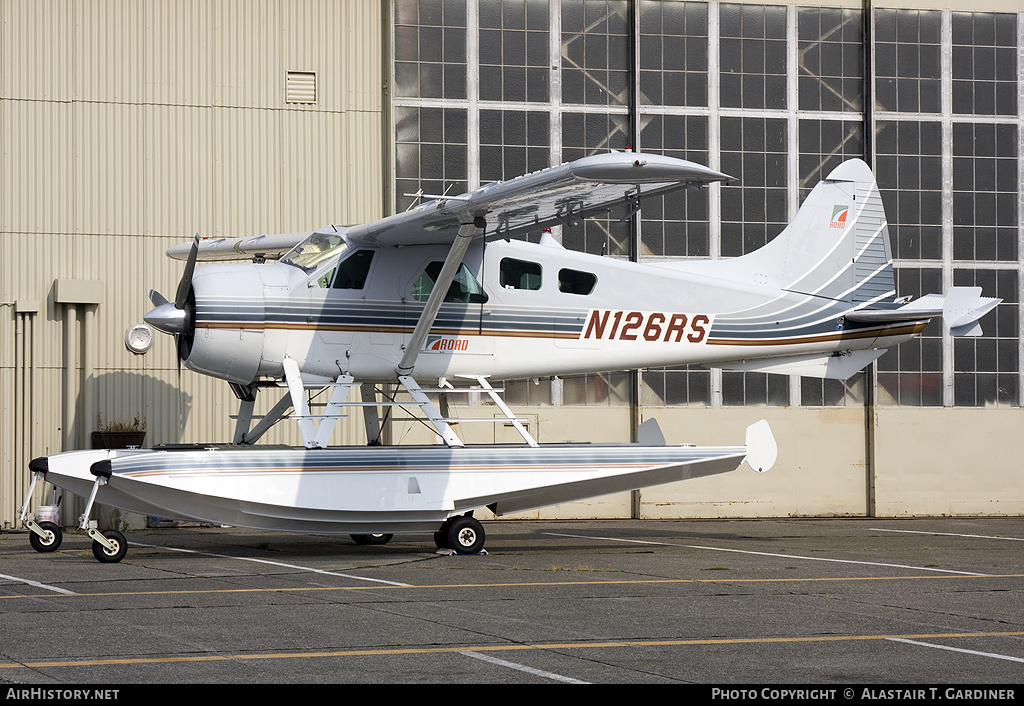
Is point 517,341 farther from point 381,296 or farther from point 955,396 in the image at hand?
point 955,396

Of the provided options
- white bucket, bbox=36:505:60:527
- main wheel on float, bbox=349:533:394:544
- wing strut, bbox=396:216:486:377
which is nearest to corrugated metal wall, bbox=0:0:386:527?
white bucket, bbox=36:505:60:527

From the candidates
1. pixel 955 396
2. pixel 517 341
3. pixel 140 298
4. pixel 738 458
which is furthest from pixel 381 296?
pixel 955 396

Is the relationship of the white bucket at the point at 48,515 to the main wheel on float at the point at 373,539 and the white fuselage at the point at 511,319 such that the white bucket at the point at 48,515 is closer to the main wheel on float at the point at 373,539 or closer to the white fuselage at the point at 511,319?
the white fuselage at the point at 511,319

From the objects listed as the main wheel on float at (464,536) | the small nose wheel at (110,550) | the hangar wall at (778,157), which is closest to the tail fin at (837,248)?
the hangar wall at (778,157)

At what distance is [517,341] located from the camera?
13.5 metres

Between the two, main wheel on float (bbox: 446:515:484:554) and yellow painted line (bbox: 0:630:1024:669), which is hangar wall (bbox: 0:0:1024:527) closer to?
main wheel on float (bbox: 446:515:484:554)

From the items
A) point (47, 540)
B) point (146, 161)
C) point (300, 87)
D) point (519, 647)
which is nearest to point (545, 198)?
point (519, 647)

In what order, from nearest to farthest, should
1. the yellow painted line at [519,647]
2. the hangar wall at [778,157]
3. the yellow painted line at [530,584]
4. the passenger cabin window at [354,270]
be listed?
the yellow painted line at [519,647], the yellow painted line at [530,584], the passenger cabin window at [354,270], the hangar wall at [778,157]

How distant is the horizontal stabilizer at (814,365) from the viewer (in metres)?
14.8

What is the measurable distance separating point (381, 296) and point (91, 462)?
11.7 feet

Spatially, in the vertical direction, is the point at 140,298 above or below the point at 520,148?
below

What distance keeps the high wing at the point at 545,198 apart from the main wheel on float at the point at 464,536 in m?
3.10

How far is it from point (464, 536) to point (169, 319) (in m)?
3.88

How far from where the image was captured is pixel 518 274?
1355 centimetres
